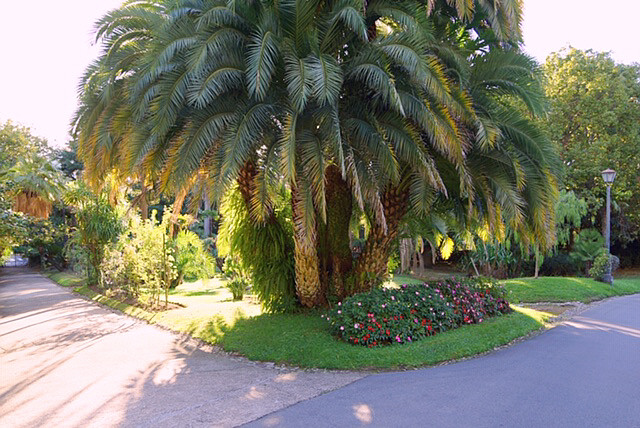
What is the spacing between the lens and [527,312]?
37.8ft

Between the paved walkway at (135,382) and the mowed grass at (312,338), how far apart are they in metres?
0.32

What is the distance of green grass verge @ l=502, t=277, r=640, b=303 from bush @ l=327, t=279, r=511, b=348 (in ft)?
16.5

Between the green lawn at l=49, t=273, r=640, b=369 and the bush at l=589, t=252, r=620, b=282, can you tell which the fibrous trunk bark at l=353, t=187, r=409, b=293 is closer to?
the green lawn at l=49, t=273, r=640, b=369

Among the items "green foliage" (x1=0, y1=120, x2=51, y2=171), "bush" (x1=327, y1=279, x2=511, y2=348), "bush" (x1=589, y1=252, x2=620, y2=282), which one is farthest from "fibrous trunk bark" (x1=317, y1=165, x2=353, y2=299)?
"green foliage" (x1=0, y1=120, x2=51, y2=171)

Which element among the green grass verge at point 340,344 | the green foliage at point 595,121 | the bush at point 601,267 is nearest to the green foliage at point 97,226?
the green grass verge at point 340,344

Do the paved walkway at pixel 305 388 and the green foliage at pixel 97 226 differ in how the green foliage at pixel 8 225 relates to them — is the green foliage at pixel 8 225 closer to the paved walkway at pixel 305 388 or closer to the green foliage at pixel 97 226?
the paved walkway at pixel 305 388

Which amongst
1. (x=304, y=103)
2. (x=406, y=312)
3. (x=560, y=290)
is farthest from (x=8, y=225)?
(x=560, y=290)

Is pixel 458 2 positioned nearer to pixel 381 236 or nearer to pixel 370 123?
pixel 370 123

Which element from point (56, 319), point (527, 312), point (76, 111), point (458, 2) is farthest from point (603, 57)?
point (56, 319)

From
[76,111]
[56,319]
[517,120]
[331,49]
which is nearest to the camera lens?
[331,49]

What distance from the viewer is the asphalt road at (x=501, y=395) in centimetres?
505

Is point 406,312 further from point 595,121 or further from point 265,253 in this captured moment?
point 595,121

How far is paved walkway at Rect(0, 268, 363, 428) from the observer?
5.32 m

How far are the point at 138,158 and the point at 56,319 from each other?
6.69 meters
